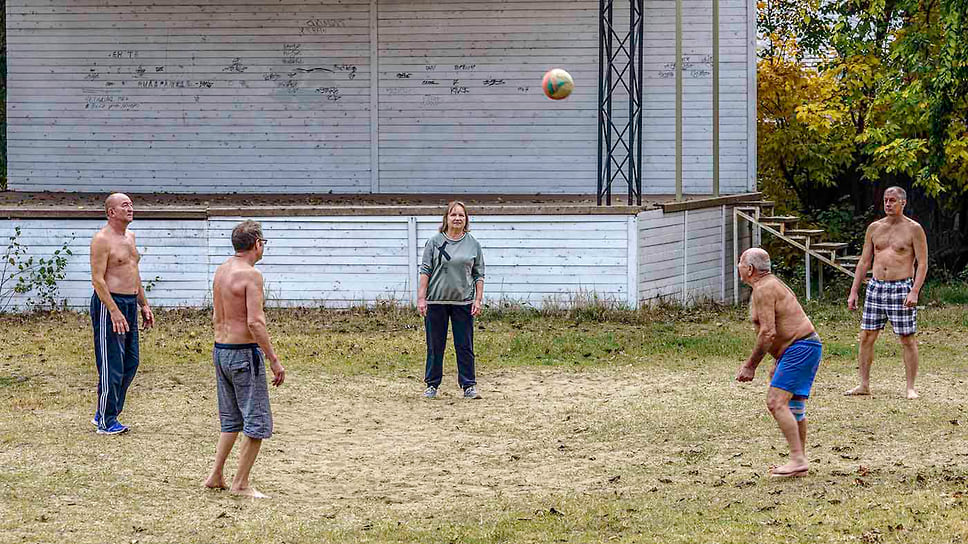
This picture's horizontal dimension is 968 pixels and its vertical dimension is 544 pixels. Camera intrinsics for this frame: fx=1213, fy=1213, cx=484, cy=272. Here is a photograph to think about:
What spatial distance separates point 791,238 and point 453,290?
9.69 metres

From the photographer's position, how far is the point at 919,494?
7273mm

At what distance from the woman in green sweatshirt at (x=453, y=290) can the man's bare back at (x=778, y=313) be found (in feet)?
12.4

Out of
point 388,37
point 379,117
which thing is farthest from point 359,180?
point 388,37

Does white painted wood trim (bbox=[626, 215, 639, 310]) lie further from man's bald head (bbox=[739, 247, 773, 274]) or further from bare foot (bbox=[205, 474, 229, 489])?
bare foot (bbox=[205, 474, 229, 489])

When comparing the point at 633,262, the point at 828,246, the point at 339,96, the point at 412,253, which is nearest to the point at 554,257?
the point at 633,262

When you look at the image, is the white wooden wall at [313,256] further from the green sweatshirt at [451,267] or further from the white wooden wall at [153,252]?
the green sweatshirt at [451,267]

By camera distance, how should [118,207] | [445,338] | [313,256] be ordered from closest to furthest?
[118,207], [445,338], [313,256]

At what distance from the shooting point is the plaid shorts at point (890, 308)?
10.8 meters

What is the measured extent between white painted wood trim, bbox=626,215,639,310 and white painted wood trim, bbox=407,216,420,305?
304 cm

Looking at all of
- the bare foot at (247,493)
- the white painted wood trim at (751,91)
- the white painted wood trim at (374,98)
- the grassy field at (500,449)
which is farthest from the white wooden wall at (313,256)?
the bare foot at (247,493)

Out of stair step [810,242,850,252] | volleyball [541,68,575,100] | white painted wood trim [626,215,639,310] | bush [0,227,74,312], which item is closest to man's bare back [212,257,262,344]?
volleyball [541,68,575,100]

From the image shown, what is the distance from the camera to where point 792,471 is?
794 centimetres

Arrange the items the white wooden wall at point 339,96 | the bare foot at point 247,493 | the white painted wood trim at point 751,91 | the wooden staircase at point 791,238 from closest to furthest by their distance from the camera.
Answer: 1. the bare foot at point 247,493
2. the wooden staircase at point 791,238
3. the white painted wood trim at point 751,91
4. the white wooden wall at point 339,96

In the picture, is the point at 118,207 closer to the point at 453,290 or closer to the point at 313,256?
the point at 453,290
